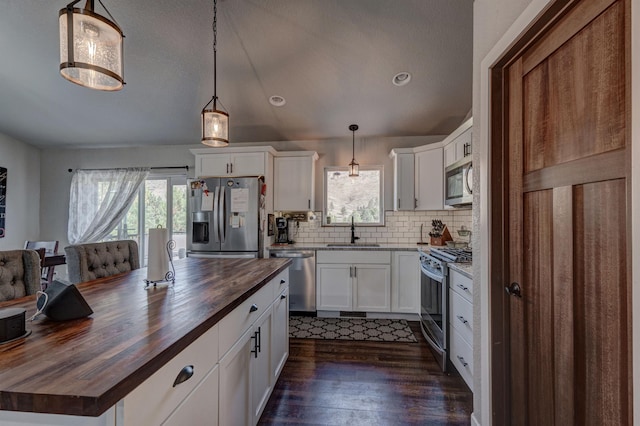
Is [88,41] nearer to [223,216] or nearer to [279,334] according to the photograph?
[279,334]

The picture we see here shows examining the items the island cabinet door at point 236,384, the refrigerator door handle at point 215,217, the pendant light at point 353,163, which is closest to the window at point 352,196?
the pendant light at point 353,163

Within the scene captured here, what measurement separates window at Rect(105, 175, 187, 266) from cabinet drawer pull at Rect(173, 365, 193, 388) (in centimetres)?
395

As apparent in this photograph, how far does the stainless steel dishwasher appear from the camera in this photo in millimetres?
3512

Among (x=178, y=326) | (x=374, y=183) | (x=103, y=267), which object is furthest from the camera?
(x=374, y=183)

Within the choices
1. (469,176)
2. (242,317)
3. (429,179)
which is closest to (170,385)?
(242,317)

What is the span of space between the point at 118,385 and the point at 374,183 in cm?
380

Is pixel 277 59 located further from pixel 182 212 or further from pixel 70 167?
pixel 70 167

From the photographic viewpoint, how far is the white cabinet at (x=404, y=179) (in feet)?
11.9

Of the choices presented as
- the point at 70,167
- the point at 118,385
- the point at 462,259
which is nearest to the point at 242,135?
the point at 70,167

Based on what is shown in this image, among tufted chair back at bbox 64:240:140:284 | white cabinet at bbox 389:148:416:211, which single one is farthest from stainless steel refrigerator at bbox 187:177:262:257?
white cabinet at bbox 389:148:416:211

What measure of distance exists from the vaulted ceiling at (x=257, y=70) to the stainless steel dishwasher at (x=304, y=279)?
1.74 metres

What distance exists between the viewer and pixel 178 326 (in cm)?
88

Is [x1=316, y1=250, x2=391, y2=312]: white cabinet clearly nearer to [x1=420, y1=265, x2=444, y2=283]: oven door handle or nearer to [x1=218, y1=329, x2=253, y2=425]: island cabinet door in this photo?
[x1=420, y1=265, x2=444, y2=283]: oven door handle

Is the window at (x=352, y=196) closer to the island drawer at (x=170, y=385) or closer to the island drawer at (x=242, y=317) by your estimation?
the island drawer at (x=242, y=317)
